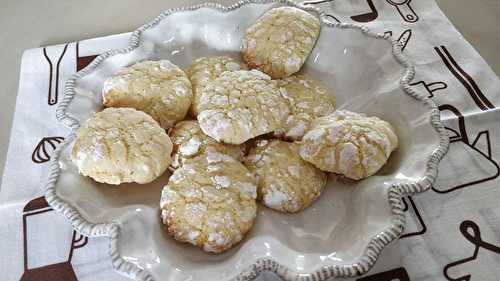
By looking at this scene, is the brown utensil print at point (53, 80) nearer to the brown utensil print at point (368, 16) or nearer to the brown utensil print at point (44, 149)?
the brown utensil print at point (44, 149)

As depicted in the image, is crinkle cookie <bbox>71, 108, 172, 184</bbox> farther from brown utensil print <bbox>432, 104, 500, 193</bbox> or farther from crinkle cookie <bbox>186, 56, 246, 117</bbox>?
brown utensil print <bbox>432, 104, 500, 193</bbox>

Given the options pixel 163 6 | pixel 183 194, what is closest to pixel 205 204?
pixel 183 194

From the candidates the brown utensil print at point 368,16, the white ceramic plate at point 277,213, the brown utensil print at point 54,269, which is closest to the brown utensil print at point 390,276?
the white ceramic plate at point 277,213

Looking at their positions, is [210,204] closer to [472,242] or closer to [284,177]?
[284,177]

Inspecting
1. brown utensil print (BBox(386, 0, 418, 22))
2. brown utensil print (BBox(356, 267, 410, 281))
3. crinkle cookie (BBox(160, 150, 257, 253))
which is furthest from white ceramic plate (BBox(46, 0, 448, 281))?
brown utensil print (BBox(386, 0, 418, 22))

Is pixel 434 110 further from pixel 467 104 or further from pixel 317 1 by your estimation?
pixel 317 1

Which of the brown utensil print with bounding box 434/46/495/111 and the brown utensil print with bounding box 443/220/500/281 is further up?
the brown utensil print with bounding box 434/46/495/111
